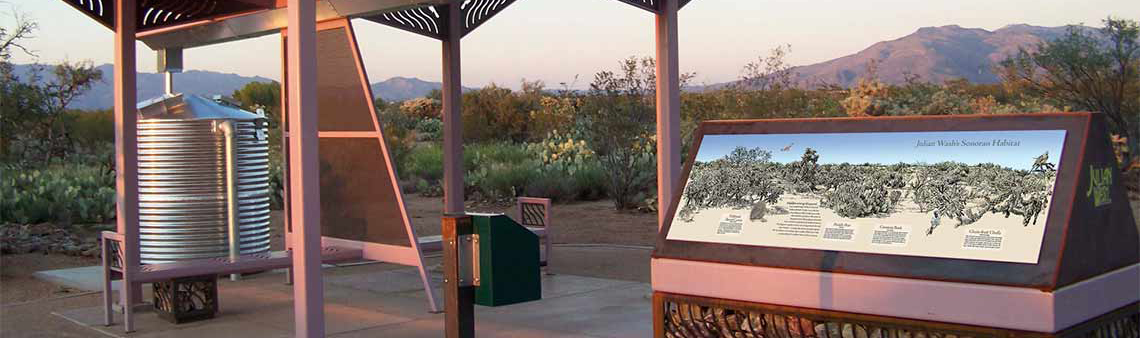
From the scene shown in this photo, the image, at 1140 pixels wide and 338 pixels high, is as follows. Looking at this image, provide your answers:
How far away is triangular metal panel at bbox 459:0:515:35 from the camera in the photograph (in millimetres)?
9547

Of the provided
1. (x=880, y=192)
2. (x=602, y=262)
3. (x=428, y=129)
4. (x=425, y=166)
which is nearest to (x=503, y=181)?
(x=425, y=166)

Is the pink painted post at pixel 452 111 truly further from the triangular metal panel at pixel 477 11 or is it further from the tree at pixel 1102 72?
the tree at pixel 1102 72

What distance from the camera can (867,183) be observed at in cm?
415

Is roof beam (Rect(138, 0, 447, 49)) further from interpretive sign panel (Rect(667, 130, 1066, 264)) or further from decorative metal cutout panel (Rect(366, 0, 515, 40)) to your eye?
interpretive sign panel (Rect(667, 130, 1066, 264))

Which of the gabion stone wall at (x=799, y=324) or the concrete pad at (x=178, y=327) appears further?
the concrete pad at (x=178, y=327)

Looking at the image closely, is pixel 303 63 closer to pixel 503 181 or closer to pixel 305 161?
pixel 305 161

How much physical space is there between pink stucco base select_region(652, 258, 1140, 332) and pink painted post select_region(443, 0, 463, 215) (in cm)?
505

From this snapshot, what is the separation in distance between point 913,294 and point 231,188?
17.7 feet

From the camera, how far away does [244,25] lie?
28.2 ft

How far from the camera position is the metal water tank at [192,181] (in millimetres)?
7547

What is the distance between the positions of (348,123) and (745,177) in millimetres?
4359

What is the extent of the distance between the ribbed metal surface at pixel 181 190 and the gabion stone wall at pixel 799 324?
417 centimetres

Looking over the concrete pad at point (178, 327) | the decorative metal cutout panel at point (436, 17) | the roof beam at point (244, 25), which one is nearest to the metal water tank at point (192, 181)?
the concrete pad at point (178, 327)

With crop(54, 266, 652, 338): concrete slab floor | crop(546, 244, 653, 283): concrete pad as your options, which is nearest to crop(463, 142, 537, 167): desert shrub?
crop(546, 244, 653, 283): concrete pad
